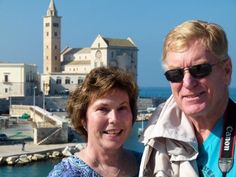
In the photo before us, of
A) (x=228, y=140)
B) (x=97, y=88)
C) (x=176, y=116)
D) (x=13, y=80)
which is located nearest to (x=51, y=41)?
(x=13, y=80)

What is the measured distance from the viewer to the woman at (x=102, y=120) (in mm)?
2266

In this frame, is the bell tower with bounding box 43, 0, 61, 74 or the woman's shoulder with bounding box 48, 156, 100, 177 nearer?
the woman's shoulder with bounding box 48, 156, 100, 177

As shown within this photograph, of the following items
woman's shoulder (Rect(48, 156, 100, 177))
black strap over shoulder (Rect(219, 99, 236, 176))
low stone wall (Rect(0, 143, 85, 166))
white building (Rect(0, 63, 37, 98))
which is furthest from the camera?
white building (Rect(0, 63, 37, 98))

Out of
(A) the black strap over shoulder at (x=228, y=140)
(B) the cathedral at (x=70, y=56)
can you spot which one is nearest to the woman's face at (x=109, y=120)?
(A) the black strap over shoulder at (x=228, y=140)

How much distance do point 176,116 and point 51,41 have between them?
66.9 metres

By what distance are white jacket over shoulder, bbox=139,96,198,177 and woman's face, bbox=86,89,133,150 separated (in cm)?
16

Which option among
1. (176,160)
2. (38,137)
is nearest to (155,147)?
(176,160)

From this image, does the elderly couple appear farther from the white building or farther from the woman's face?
the white building

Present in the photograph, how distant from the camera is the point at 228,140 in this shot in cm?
194

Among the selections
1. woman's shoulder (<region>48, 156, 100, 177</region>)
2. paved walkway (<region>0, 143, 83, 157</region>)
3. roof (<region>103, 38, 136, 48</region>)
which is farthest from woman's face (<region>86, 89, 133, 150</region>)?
roof (<region>103, 38, 136, 48</region>)

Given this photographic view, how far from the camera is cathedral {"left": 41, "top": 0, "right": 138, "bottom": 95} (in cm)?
5934

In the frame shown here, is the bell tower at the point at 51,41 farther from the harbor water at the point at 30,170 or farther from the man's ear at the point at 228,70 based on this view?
the man's ear at the point at 228,70

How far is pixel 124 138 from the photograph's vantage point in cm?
232

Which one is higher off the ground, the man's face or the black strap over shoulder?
the man's face
